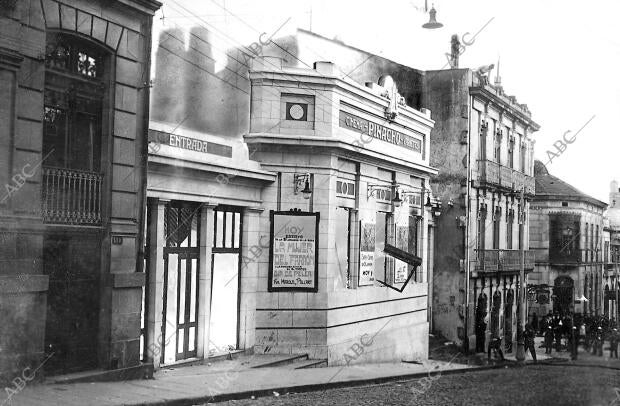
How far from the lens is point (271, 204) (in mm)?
19641

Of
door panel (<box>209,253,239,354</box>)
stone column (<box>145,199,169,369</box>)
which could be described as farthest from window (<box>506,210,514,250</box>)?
stone column (<box>145,199,169,369</box>)

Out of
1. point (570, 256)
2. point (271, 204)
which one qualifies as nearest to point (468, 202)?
point (570, 256)

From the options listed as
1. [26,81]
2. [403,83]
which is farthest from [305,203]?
[403,83]

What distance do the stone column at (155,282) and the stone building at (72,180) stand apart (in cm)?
92

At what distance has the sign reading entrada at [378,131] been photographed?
841 inches

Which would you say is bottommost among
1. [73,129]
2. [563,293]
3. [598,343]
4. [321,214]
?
[598,343]

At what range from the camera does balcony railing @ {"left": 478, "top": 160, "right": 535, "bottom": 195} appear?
34156 mm

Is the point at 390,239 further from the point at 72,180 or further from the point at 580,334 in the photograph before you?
the point at 72,180

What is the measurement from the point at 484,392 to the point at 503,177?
22798 mm

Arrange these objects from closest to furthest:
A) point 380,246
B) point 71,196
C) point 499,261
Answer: point 71,196 < point 380,246 < point 499,261

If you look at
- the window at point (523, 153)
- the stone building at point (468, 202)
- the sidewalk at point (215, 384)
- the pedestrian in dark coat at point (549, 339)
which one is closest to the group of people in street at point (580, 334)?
the pedestrian in dark coat at point (549, 339)

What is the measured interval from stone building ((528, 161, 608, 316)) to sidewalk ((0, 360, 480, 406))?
1389 cm

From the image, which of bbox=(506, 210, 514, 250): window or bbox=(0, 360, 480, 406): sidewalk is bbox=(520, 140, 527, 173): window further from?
bbox=(0, 360, 480, 406): sidewalk

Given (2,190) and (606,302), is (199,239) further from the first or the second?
(606,302)
